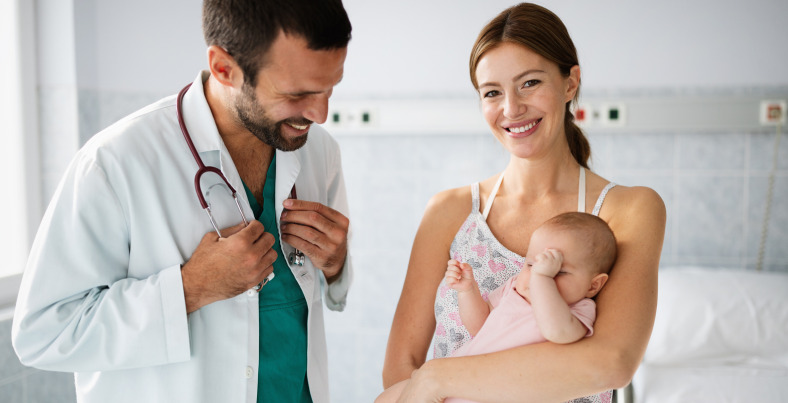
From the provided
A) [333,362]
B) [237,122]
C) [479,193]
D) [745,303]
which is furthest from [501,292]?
[333,362]

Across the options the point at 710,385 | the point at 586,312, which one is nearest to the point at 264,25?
the point at 586,312

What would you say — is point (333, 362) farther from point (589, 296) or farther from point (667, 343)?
point (589, 296)

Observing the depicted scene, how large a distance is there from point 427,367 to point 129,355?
0.60m

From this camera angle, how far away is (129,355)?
48.0 inches

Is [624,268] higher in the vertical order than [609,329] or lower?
higher

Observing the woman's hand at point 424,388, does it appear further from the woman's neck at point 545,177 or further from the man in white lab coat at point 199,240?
the woman's neck at point 545,177

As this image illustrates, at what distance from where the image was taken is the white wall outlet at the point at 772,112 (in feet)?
9.52

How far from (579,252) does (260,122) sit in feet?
2.42

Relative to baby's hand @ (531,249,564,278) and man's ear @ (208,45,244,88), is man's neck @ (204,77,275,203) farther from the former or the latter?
baby's hand @ (531,249,564,278)

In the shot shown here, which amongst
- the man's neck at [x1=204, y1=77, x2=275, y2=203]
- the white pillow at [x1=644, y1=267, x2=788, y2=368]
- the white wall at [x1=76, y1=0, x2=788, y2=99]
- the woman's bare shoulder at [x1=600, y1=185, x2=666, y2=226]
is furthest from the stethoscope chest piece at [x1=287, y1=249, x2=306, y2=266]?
the white wall at [x1=76, y1=0, x2=788, y2=99]

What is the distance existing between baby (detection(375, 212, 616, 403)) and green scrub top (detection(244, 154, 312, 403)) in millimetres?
228

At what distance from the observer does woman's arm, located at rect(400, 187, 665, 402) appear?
1214 mm

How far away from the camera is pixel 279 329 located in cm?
146

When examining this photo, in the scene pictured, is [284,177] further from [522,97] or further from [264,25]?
[522,97]
